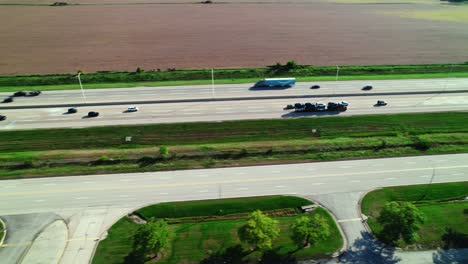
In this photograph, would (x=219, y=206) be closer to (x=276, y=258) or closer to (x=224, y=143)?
(x=276, y=258)

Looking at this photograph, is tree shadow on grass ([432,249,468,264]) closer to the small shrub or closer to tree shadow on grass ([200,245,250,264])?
tree shadow on grass ([200,245,250,264])

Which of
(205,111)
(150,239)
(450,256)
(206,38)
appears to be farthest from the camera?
(206,38)

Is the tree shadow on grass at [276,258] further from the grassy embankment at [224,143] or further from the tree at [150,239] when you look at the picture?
the grassy embankment at [224,143]

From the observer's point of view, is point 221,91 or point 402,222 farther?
point 221,91

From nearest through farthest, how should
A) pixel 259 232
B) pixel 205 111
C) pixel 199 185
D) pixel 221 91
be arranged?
pixel 259 232
pixel 199 185
pixel 205 111
pixel 221 91

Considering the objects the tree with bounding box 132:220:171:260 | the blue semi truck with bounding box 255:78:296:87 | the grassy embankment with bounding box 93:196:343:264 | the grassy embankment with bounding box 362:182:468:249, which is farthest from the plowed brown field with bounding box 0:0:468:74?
the tree with bounding box 132:220:171:260

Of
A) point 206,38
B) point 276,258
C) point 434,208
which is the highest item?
point 206,38

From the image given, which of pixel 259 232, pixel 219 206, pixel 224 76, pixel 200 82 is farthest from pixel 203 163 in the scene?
pixel 224 76
